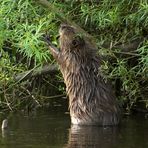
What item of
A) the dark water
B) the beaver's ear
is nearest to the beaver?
the beaver's ear

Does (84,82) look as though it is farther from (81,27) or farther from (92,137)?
(92,137)

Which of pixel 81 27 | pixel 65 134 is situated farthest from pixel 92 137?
pixel 81 27

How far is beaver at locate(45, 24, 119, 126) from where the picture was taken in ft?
27.6

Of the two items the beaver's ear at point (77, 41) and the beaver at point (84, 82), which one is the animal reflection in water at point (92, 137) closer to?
the beaver at point (84, 82)

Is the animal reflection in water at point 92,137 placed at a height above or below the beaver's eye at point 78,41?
below

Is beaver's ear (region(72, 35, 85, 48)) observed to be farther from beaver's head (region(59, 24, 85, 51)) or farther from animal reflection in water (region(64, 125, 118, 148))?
animal reflection in water (region(64, 125, 118, 148))

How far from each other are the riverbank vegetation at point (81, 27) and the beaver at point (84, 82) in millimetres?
185

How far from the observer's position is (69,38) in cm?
848

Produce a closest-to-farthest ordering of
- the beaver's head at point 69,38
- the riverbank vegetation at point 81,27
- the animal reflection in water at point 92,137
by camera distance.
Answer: the animal reflection in water at point 92,137, the riverbank vegetation at point 81,27, the beaver's head at point 69,38

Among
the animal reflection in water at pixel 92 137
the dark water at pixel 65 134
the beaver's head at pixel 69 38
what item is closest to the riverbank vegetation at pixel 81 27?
the beaver's head at pixel 69 38

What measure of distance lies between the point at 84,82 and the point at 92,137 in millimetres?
1156

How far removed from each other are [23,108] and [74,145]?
285cm

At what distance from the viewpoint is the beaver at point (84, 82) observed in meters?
8.41

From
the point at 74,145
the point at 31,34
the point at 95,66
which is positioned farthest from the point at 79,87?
the point at 74,145
